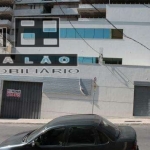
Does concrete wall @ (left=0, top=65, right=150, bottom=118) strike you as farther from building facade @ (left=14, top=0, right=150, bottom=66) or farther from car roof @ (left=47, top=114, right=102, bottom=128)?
building facade @ (left=14, top=0, right=150, bottom=66)

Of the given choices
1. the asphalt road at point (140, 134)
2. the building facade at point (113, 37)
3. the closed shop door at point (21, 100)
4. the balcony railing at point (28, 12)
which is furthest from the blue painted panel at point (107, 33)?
the asphalt road at point (140, 134)

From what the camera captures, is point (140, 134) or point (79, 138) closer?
point (79, 138)

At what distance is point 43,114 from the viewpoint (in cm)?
→ 1828

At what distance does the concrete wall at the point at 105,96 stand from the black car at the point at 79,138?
11.7 m

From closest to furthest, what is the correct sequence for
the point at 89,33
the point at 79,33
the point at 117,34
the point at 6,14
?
the point at 117,34
the point at 89,33
the point at 79,33
the point at 6,14

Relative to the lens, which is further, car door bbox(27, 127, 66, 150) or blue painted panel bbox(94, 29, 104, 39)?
blue painted panel bbox(94, 29, 104, 39)

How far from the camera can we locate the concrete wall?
1791 cm

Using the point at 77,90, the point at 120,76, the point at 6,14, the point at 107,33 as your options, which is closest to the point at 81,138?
the point at 77,90

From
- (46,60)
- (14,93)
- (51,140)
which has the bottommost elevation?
(14,93)

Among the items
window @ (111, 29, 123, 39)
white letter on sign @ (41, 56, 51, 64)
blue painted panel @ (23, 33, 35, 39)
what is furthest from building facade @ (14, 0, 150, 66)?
white letter on sign @ (41, 56, 51, 64)

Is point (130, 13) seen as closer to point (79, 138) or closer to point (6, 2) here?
point (6, 2)

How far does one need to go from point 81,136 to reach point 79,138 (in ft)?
0.19

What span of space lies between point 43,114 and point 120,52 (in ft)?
58.8

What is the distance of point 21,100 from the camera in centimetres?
1859
